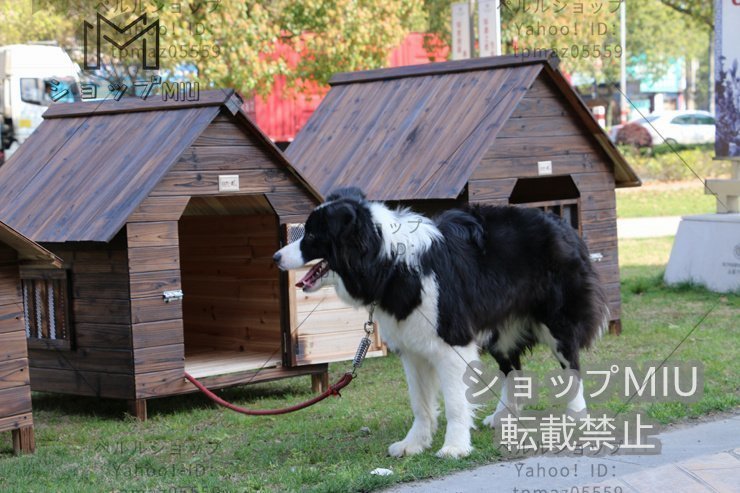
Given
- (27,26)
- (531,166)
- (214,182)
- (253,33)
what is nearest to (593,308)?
Answer: (214,182)

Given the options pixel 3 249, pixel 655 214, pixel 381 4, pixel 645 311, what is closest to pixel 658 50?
pixel 655 214

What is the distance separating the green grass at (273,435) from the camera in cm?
618

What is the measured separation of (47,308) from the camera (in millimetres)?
8633

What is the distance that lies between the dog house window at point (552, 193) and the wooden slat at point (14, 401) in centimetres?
601

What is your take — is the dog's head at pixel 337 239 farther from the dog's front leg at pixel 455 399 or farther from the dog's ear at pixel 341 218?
the dog's front leg at pixel 455 399

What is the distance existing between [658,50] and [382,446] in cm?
4980

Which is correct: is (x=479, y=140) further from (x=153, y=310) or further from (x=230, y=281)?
(x=153, y=310)

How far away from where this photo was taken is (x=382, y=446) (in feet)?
22.6

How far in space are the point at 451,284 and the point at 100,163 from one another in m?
3.55

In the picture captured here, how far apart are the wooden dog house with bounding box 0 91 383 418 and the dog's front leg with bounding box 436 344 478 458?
2.60 m

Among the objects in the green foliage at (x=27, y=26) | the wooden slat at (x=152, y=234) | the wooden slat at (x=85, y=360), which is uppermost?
the green foliage at (x=27, y=26)

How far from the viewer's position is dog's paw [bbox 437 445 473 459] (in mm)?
6402

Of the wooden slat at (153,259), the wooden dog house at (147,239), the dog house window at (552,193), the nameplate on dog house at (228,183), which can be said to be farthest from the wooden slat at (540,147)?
the wooden slat at (153,259)

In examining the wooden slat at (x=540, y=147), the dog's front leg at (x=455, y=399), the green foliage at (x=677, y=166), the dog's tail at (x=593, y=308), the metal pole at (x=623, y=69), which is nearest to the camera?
the dog's front leg at (x=455, y=399)
